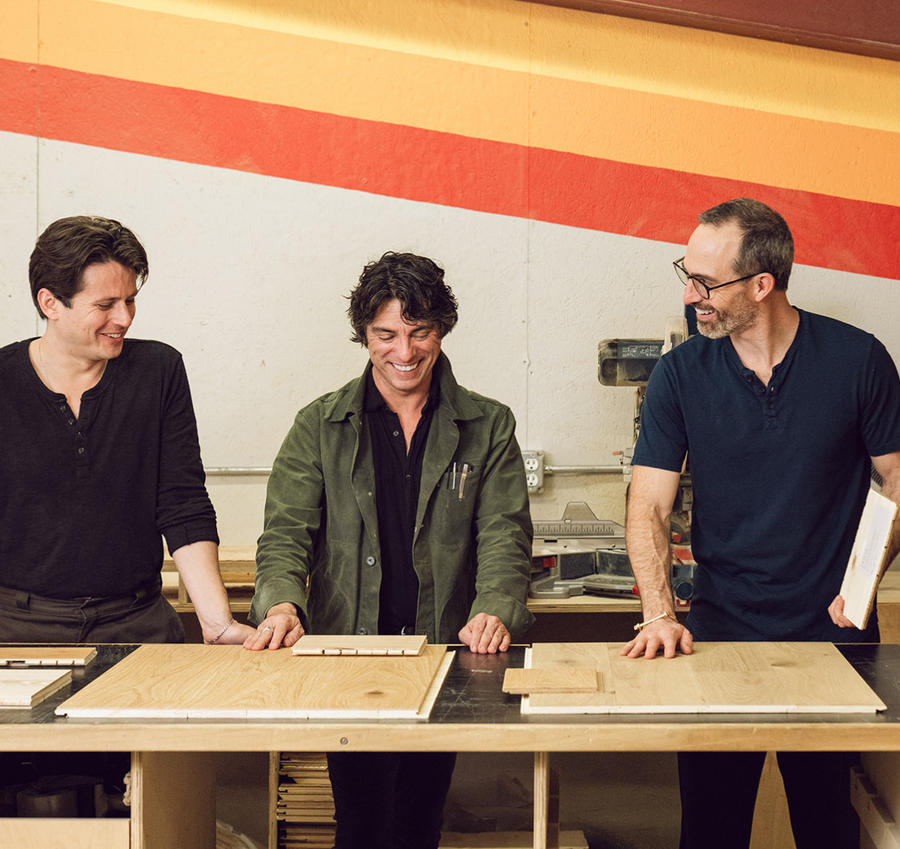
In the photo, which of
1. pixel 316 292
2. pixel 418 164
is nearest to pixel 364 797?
pixel 316 292

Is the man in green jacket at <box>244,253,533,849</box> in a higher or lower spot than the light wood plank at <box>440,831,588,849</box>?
higher

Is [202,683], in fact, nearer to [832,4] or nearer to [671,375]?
[671,375]

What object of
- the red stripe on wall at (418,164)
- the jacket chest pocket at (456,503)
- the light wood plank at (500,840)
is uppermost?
the red stripe on wall at (418,164)

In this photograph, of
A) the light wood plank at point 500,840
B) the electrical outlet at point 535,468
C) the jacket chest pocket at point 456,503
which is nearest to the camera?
the jacket chest pocket at point 456,503

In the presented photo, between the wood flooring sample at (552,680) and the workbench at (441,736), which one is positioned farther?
the wood flooring sample at (552,680)

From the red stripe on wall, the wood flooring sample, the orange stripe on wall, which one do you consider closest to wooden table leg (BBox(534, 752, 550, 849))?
the wood flooring sample

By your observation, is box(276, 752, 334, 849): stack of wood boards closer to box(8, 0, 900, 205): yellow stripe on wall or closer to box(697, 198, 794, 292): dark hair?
box(697, 198, 794, 292): dark hair

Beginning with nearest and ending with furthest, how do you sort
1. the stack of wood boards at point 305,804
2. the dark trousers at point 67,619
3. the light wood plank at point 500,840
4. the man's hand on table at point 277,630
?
1. the man's hand on table at point 277,630
2. the dark trousers at point 67,619
3. the light wood plank at point 500,840
4. the stack of wood boards at point 305,804

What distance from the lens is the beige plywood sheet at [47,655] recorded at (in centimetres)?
183

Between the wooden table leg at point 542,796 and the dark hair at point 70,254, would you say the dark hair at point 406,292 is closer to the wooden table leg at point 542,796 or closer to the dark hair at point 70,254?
the dark hair at point 70,254

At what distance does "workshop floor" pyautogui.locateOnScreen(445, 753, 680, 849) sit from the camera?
10.9ft

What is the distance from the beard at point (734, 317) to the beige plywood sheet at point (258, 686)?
2.95 feet

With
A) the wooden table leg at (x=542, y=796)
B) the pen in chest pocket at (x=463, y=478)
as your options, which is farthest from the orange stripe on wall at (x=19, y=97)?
the wooden table leg at (x=542, y=796)

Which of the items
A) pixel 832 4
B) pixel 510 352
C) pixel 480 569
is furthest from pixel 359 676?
pixel 832 4
